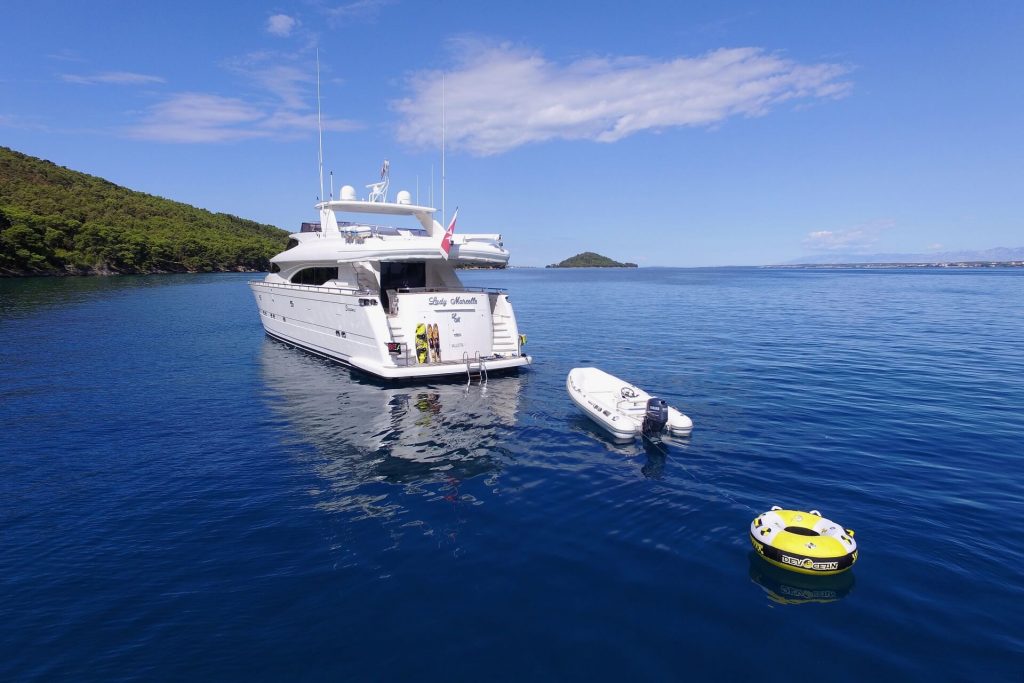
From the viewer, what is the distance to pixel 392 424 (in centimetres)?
1484

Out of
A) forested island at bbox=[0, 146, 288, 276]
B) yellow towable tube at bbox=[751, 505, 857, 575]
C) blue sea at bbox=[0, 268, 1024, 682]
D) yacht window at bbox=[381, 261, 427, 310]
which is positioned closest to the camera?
blue sea at bbox=[0, 268, 1024, 682]

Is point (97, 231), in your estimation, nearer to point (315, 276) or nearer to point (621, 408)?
point (315, 276)

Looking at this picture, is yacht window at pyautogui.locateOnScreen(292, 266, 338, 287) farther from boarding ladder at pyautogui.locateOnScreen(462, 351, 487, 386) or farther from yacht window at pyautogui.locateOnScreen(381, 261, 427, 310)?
boarding ladder at pyautogui.locateOnScreen(462, 351, 487, 386)

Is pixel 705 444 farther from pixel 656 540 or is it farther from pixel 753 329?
pixel 753 329

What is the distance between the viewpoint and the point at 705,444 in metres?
13.2

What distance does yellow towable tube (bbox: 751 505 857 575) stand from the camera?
770cm

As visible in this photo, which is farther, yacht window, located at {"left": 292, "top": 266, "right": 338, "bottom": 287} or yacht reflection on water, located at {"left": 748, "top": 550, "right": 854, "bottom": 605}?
yacht window, located at {"left": 292, "top": 266, "right": 338, "bottom": 287}

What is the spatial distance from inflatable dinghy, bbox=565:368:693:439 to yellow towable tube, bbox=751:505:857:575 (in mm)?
4861

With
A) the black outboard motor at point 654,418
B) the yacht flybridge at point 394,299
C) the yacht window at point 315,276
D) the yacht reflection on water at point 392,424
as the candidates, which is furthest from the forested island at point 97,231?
the black outboard motor at point 654,418

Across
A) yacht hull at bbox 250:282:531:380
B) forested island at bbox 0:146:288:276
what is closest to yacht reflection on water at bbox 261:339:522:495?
yacht hull at bbox 250:282:531:380

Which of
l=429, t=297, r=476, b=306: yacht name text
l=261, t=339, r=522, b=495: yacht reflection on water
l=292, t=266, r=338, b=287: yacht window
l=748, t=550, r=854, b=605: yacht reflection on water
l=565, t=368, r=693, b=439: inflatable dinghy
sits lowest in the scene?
l=748, t=550, r=854, b=605: yacht reflection on water

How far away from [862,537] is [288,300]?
2484 centimetres

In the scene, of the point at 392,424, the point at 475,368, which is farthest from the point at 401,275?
the point at 392,424

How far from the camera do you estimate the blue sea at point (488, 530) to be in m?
6.23
